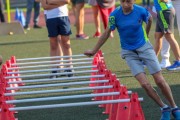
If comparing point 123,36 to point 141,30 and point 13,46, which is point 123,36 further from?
point 13,46

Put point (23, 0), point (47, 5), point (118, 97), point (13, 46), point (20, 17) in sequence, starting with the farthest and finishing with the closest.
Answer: point (23, 0)
point (20, 17)
point (13, 46)
point (47, 5)
point (118, 97)

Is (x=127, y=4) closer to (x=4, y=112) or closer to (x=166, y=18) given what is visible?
(x=4, y=112)

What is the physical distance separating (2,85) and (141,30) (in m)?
1.85

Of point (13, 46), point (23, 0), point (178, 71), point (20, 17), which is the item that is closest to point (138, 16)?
point (178, 71)

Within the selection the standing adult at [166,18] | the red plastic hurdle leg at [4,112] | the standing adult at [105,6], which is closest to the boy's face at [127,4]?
the red plastic hurdle leg at [4,112]

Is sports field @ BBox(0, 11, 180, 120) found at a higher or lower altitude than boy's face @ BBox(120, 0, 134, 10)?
lower

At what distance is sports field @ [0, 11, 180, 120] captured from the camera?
28.4ft

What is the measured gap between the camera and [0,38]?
753 inches

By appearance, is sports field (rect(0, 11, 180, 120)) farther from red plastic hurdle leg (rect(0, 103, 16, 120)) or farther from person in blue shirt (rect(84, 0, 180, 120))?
red plastic hurdle leg (rect(0, 103, 16, 120))

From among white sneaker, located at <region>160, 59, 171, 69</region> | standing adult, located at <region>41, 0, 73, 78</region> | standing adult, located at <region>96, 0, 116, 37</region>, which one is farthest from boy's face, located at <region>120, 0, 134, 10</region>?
standing adult, located at <region>96, 0, 116, 37</region>

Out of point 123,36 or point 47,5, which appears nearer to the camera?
point 123,36

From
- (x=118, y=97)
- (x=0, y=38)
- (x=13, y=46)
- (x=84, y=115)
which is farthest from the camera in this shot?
(x=0, y=38)

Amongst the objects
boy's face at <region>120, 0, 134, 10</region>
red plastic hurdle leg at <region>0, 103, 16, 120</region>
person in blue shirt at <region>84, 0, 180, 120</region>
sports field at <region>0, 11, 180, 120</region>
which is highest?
boy's face at <region>120, 0, 134, 10</region>

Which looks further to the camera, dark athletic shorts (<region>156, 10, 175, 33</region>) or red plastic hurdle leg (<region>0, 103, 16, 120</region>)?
dark athletic shorts (<region>156, 10, 175, 33</region>)
